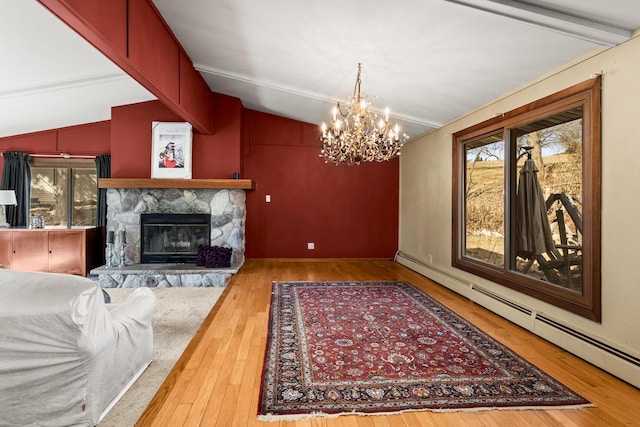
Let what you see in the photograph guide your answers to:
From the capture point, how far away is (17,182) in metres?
6.38

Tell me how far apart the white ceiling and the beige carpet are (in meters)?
2.94

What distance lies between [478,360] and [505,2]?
256 centimetres

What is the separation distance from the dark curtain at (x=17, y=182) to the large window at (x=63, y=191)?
0.15m

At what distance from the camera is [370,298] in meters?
4.50

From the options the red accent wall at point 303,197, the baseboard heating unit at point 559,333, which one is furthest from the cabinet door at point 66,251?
the baseboard heating unit at point 559,333

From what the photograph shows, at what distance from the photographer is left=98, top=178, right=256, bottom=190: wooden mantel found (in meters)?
5.69

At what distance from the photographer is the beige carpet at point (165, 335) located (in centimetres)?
206

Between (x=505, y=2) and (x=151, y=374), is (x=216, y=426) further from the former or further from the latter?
(x=505, y=2)

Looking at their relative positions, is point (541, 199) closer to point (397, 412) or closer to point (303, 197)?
point (397, 412)

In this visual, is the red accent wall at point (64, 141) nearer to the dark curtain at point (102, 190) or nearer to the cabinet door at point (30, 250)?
the dark curtain at point (102, 190)

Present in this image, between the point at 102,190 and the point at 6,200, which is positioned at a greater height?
the point at 102,190

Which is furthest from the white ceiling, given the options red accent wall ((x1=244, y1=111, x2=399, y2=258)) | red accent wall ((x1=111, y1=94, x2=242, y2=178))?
red accent wall ((x1=244, y1=111, x2=399, y2=258))

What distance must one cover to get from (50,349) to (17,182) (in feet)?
20.8

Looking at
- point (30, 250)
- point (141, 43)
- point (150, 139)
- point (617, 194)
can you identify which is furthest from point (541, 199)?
point (30, 250)
